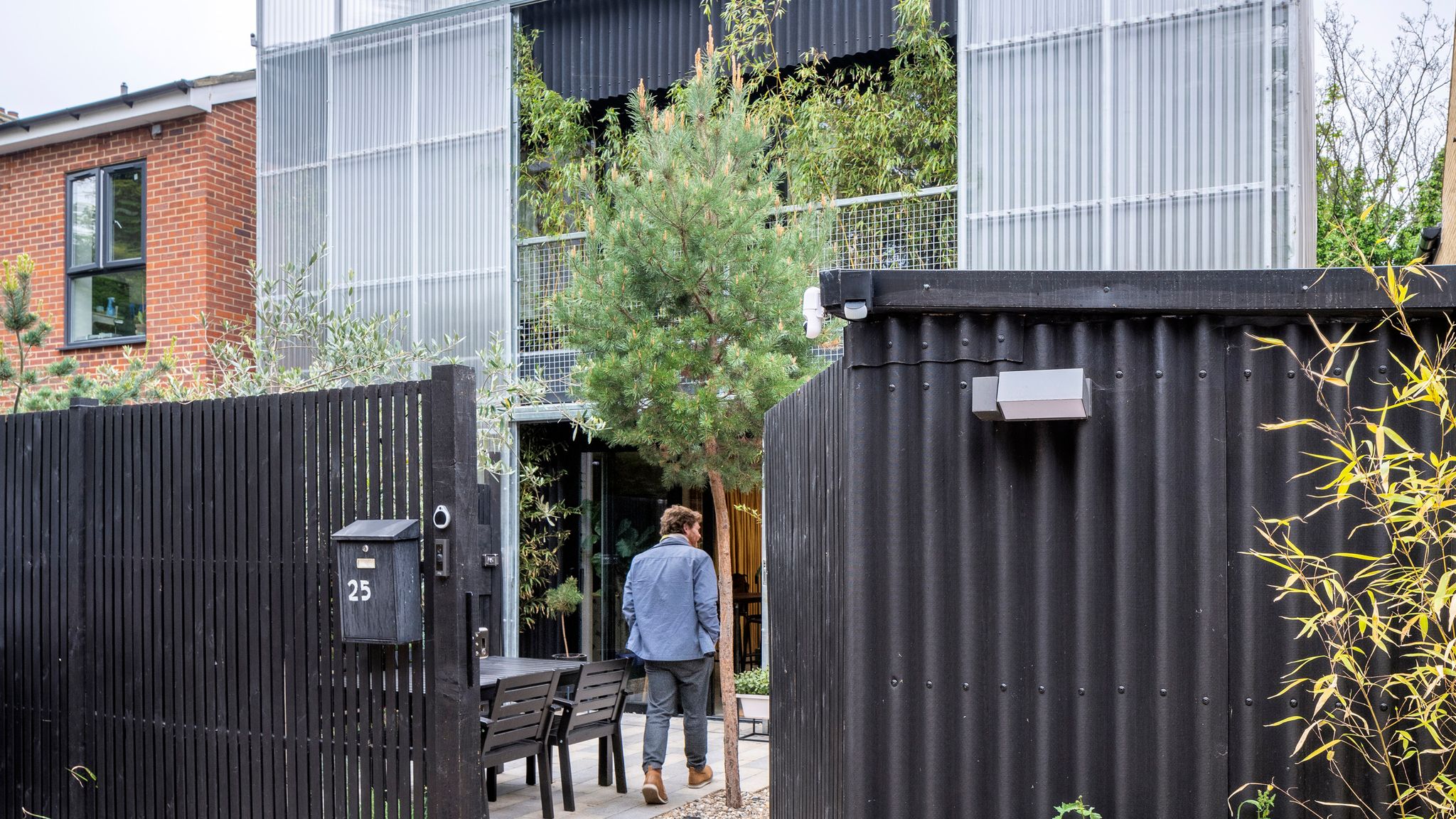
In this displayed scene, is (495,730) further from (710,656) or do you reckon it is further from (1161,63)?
(1161,63)

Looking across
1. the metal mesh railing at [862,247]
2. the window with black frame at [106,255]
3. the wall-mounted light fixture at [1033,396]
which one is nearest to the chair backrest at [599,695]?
the metal mesh railing at [862,247]

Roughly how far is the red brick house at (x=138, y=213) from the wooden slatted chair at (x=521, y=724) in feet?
20.4

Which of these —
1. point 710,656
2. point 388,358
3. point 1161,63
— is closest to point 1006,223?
point 1161,63

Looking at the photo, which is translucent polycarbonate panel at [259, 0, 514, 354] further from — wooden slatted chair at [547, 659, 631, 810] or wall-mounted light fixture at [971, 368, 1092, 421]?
wall-mounted light fixture at [971, 368, 1092, 421]

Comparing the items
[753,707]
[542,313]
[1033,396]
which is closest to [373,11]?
[542,313]

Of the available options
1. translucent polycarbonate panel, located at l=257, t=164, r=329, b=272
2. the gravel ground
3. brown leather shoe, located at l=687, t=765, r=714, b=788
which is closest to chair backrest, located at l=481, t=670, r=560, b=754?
the gravel ground

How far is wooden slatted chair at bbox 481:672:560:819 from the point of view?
5938 millimetres

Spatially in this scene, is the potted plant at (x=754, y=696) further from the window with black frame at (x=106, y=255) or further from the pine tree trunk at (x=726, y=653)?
the window with black frame at (x=106, y=255)

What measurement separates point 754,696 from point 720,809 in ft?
7.33

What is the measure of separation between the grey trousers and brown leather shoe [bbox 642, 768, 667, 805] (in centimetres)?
4

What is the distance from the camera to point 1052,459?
10.5ft

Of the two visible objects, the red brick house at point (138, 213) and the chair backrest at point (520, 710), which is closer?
the chair backrest at point (520, 710)

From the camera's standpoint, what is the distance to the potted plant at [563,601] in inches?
408

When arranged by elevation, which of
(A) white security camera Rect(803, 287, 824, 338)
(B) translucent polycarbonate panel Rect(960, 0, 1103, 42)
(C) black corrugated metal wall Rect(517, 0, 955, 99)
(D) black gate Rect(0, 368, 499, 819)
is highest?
(C) black corrugated metal wall Rect(517, 0, 955, 99)
